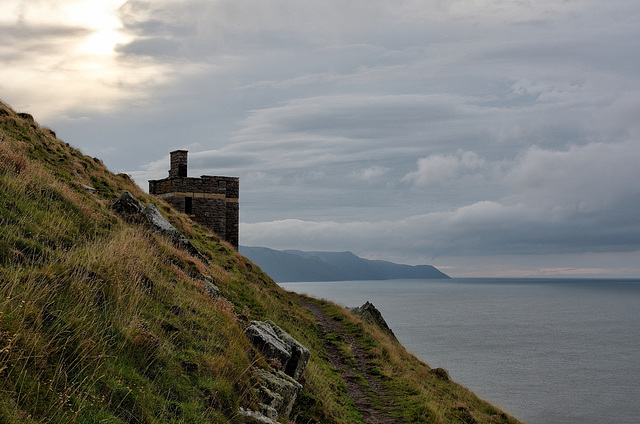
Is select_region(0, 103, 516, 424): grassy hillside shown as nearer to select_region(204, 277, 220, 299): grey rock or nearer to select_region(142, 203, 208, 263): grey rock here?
select_region(204, 277, 220, 299): grey rock

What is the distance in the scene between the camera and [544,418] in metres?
42.7

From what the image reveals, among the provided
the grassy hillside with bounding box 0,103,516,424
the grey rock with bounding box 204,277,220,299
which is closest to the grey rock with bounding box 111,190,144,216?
the grassy hillside with bounding box 0,103,516,424

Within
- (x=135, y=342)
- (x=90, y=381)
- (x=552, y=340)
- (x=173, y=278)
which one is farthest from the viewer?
(x=552, y=340)

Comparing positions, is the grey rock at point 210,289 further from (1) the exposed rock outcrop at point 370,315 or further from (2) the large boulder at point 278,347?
(1) the exposed rock outcrop at point 370,315

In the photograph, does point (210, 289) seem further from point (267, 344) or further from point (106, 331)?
point (106, 331)

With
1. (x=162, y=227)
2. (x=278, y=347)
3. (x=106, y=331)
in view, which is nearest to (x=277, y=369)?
(x=278, y=347)

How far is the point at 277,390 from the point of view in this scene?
438 inches

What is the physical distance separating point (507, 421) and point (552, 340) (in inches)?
2975

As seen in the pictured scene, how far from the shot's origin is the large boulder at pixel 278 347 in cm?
1234

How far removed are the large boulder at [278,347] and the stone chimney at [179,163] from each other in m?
32.6

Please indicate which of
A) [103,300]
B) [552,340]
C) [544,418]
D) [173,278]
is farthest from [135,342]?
[552,340]

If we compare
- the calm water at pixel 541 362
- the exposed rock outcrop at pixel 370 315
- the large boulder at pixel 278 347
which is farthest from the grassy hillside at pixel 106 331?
the calm water at pixel 541 362

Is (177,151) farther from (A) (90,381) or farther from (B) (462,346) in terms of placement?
(B) (462,346)

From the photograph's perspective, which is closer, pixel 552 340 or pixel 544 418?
pixel 544 418
